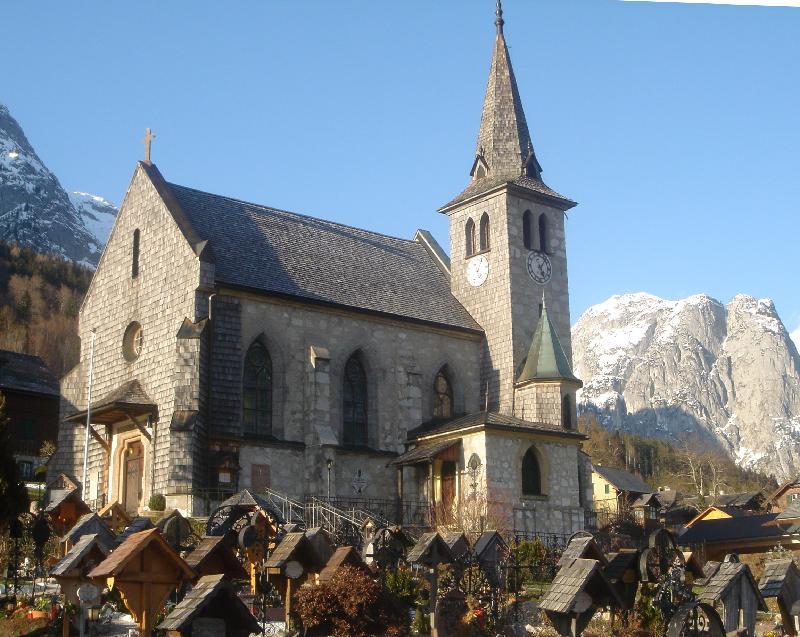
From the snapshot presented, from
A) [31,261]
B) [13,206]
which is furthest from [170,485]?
[13,206]

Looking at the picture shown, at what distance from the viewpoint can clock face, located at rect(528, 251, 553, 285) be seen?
46.9 m

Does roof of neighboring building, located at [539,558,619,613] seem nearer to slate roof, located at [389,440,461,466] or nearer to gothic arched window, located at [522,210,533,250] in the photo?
slate roof, located at [389,440,461,466]

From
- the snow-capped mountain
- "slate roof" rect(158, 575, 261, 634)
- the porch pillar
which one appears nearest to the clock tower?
the porch pillar

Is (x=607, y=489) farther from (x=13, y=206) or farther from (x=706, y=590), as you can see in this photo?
(x=13, y=206)

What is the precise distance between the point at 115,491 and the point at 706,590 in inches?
1000

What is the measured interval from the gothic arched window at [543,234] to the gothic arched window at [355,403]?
9.98m

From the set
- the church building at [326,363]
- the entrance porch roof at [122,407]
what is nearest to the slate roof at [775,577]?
the church building at [326,363]

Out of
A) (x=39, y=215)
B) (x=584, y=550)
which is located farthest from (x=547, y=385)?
(x=39, y=215)

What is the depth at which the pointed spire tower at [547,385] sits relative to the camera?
4272 centimetres

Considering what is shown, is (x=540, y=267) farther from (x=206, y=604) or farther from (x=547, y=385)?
(x=206, y=604)

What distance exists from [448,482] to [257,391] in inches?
294

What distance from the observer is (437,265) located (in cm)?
5003

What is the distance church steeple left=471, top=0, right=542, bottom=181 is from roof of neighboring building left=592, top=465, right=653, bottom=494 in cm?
3432

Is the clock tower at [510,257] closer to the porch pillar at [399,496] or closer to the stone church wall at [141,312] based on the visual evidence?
the porch pillar at [399,496]
